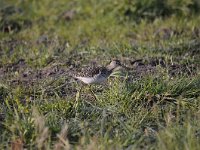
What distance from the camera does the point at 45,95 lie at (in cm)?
704

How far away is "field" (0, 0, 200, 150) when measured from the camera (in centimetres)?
564

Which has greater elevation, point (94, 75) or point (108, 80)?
point (94, 75)

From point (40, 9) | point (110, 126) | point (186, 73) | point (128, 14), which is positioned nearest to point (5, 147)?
point (110, 126)

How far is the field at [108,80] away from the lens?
5.64m

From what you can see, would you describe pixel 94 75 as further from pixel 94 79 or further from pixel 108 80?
pixel 108 80

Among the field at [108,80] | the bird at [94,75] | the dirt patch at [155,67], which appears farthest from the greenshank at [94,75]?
the dirt patch at [155,67]

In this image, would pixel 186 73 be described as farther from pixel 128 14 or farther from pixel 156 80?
pixel 128 14

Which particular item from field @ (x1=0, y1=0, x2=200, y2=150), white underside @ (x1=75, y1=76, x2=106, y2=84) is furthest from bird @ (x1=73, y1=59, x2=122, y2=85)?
field @ (x1=0, y1=0, x2=200, y2=150)

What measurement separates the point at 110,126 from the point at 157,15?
5605 millimetres

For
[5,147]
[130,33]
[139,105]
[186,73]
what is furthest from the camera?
[130,33]

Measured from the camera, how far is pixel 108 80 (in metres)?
7.56

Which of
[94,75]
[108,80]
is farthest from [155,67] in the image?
[94,75]

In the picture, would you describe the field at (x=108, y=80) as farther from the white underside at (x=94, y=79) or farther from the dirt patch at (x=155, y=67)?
the white underside at (x=94, y=79)

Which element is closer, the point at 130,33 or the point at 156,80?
the point at 156,80
